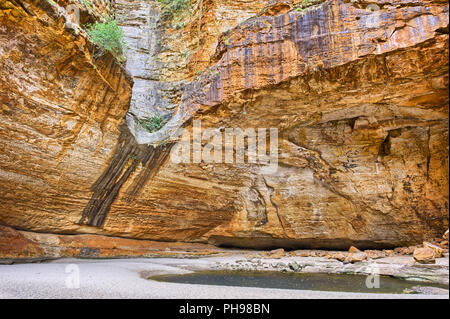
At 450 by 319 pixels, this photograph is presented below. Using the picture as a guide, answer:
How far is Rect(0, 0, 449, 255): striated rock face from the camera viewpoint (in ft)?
21.1

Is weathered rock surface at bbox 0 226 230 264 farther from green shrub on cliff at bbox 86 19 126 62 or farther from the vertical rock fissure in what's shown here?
green shrub on cliff at bbox 86 19 126 62

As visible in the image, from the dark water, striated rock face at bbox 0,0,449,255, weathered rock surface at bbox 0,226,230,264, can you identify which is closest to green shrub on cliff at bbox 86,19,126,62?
striated rock face at bbox 0,0,449,255

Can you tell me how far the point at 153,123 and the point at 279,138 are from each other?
454 cm

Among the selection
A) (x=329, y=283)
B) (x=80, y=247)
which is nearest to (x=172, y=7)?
(x=80, y=247)

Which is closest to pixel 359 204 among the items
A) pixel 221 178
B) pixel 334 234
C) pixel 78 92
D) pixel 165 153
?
pixel 334 234

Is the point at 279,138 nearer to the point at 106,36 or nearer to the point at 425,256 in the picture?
the point at 425,256

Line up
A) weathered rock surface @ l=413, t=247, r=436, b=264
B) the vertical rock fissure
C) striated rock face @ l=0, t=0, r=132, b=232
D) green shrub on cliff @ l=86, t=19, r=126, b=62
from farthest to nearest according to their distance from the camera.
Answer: the vertical rock fissure < green shrub on cliff @ l=86, t=19, r=126, b=62 < weathered rock surface @ l=413, t=247, r=436, b=264 < striated rock face @ l=0, t=0, r=132, b=232

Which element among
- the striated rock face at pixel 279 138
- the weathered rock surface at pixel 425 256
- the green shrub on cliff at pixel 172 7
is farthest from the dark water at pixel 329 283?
the green shrub on cliff at pixel 172 7

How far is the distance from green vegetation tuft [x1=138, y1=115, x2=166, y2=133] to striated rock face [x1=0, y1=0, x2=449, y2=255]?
0.35 meters

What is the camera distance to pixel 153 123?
31.0 ft

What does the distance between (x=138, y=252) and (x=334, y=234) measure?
24.5 feet

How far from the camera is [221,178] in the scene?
10062mm

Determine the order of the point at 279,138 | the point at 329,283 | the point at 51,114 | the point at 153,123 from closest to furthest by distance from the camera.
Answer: the point at 329,283
the point at 51,114
the point at 279,138
the point at 153,123

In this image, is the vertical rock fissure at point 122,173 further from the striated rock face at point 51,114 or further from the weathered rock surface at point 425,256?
the weathered rock surface at point 425,256
